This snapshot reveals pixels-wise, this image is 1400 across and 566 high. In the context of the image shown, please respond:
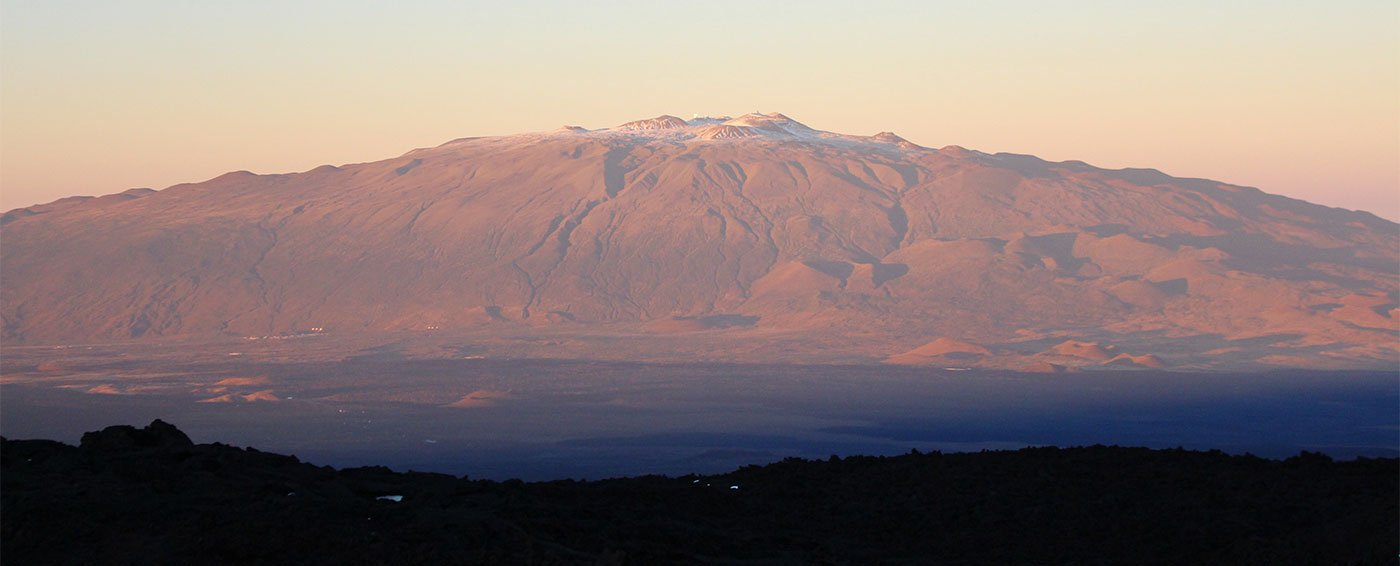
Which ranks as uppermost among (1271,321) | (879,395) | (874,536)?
(1271,321)

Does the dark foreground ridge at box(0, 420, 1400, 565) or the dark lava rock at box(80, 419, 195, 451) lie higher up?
the dark lava rock at box(80, 419, 195, 451)

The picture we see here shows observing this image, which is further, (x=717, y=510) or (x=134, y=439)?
(x=717, y=510)

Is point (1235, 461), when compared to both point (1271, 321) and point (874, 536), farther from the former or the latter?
point (1271, 321)

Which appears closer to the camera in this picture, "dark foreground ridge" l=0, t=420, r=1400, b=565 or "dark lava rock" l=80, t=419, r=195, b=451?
"dark foreground ridge" l=0, t=420, r=1400, b=565

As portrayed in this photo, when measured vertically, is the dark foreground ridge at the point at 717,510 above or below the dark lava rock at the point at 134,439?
below

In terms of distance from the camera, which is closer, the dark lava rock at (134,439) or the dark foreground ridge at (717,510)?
the dark foreground ridge at (717,510)

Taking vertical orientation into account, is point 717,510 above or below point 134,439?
below

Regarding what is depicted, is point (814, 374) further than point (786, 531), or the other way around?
point (814, 374)

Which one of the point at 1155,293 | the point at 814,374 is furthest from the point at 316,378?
the point at 1155,293
